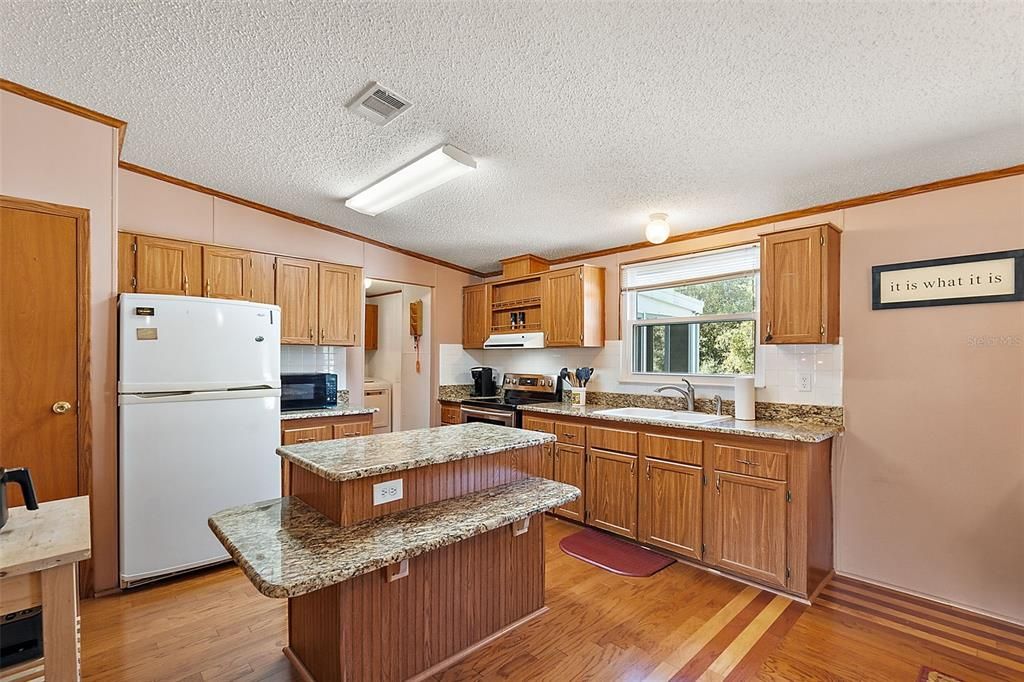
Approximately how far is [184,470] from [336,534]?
5.58 feet

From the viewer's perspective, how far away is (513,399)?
185 inches

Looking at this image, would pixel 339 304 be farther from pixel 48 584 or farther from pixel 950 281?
pixel 950 281

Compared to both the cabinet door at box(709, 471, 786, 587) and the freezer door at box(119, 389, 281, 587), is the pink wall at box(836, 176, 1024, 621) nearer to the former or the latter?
the cabinet door at box(709, 471, 786, 587)

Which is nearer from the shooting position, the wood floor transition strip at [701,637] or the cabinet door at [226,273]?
the wood floor transition strip at [701,637]

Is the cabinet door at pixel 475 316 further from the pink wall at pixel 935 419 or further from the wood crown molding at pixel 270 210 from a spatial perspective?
the pink wall at pixel 935 419

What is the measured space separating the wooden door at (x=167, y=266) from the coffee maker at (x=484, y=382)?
2609mm

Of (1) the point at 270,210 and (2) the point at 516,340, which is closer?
(1) the point at 270,210

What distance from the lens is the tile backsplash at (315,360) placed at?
13.2 ft

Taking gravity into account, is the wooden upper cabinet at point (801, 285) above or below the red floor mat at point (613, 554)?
above

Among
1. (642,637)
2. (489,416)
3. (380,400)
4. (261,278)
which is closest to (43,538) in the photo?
(642,637)

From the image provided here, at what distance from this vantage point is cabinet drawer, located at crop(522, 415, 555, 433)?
3.83m

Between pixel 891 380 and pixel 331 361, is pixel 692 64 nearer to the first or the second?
pixel 891 380

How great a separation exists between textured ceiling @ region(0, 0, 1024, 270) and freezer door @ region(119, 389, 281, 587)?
5.13 feet

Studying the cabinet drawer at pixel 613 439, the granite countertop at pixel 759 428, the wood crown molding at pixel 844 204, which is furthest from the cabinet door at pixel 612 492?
the wood crown molding at pixel 844 204
